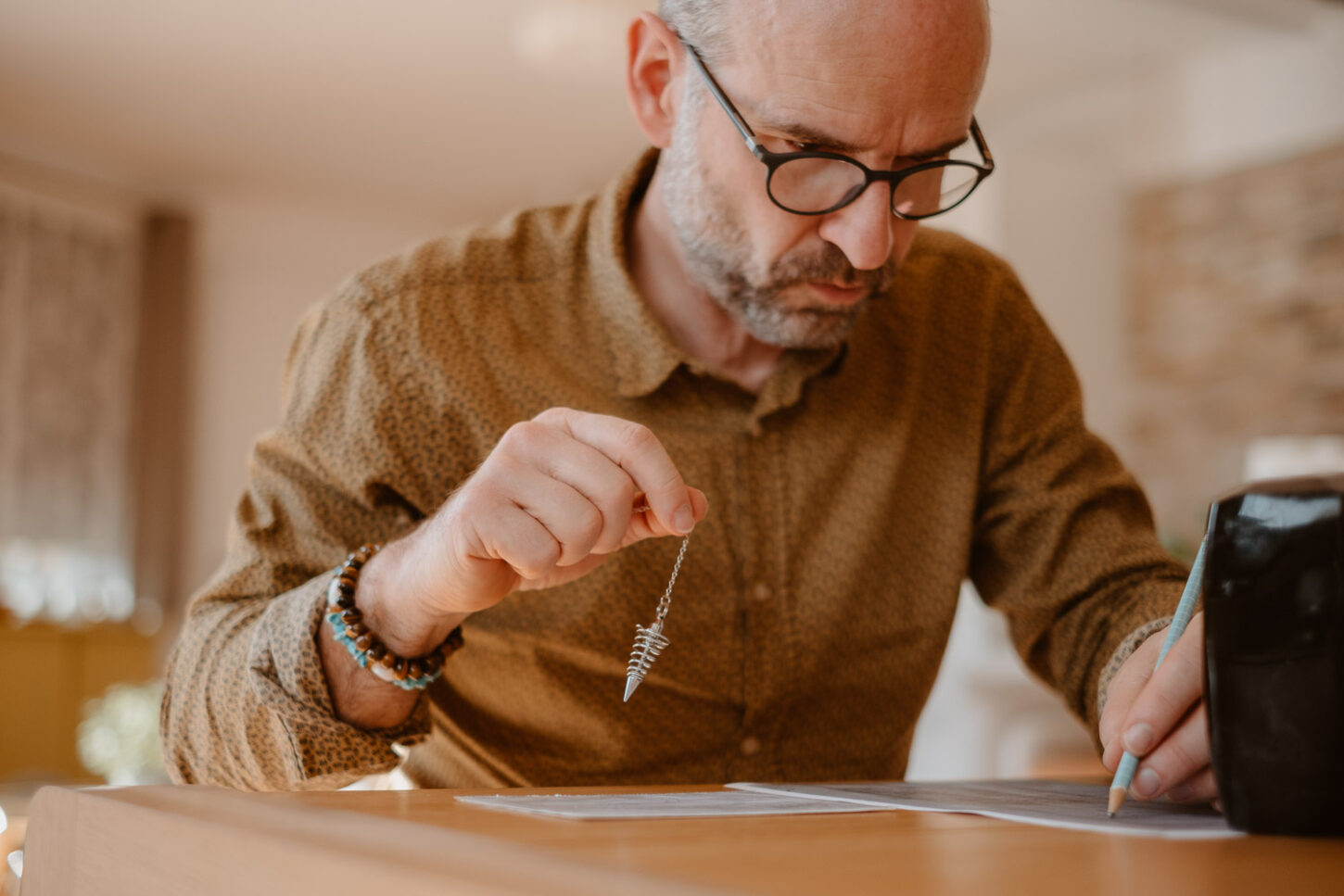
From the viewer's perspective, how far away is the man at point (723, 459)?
3.26 ft

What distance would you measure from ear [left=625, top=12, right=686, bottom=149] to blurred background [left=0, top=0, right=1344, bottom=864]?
2999mm

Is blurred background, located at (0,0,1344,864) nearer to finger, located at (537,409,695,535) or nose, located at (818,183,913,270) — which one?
nose, located at (818,183,913,270)

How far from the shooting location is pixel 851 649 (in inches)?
47.8

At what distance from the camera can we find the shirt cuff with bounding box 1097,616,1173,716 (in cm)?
97

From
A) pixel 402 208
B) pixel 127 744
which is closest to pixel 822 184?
pixel 127 744

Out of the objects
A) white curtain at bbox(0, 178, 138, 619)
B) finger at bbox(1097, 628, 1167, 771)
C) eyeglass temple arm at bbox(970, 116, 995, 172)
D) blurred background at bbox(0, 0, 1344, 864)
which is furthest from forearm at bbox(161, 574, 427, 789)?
white curtain at bbox(0, 178, 138, 619)

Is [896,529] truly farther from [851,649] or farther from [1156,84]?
[1156,84]

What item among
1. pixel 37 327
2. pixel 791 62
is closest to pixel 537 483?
pixel 791 62

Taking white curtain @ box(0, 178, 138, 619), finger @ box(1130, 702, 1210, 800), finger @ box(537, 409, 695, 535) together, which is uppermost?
finger @ box(537, 409, 695, 535)

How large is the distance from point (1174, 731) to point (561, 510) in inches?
15.0

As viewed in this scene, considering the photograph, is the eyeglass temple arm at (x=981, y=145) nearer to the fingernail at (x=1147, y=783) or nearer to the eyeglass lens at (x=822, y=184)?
the eyeglass lens at (x=822, y=184)

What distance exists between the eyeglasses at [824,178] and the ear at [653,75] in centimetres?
10

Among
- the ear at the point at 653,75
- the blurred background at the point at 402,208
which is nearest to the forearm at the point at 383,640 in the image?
the ear at the point at 653,75

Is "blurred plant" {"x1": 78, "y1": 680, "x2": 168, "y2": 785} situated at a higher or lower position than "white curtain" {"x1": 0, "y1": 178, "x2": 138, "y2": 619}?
lower
